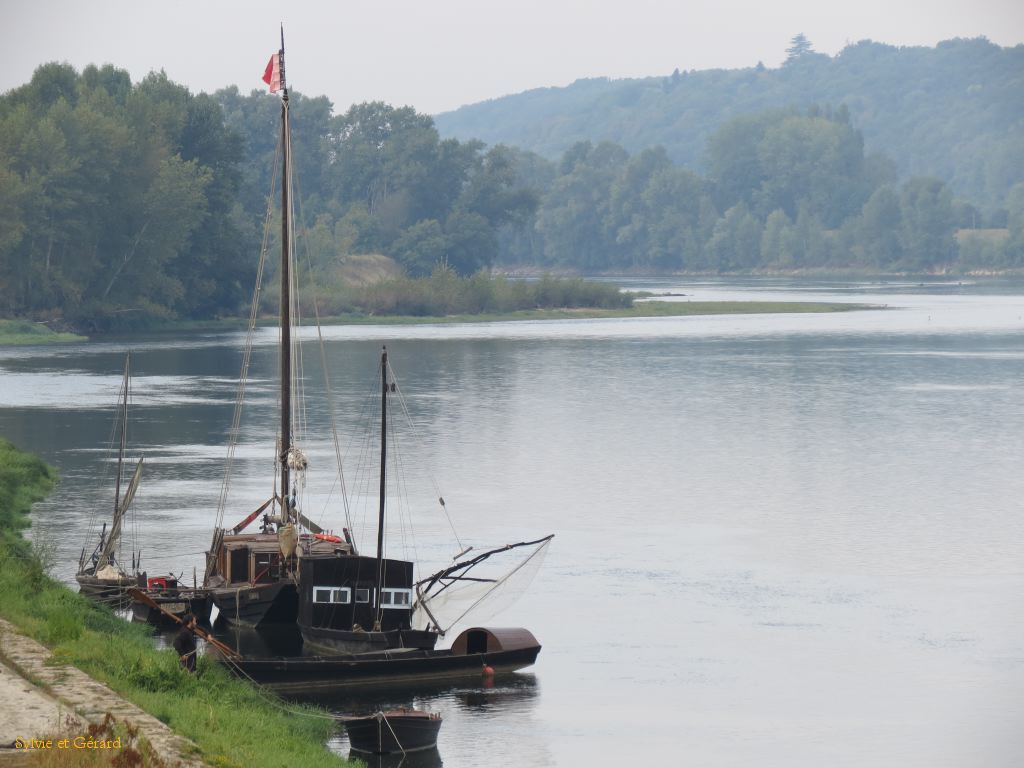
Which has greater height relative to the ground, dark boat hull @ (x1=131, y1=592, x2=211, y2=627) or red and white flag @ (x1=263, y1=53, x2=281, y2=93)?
red and white flag @ (x1=263, y1=53, x2=281, y2=93)

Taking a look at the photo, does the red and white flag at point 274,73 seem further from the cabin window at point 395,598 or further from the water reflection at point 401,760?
the water reflection at point 401,760

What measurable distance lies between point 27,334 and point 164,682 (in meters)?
124

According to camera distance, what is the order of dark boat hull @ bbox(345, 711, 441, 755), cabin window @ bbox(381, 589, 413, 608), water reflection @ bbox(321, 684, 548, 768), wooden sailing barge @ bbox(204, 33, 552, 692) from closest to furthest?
dark boat hull @ bbox(345, 711, 441, 755) → water reflection @ bbox(321, 684, 548, 768) → wooden sailing barge @ bbox(204, 33, 552, 692) → cabin window @ bbox(381, 589, 413, 608)

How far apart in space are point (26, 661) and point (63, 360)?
9852 centimetres

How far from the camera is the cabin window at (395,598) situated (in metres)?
35.3

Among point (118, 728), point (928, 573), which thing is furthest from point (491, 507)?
point (118, 728)

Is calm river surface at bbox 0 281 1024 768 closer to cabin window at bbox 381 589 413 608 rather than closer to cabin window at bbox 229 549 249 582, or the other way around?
cabin window at bbox 381 589 413 608

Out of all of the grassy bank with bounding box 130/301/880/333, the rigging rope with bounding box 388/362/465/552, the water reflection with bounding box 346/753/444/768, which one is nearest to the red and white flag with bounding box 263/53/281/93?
the rigging rope with bounding box 388/362/465/552

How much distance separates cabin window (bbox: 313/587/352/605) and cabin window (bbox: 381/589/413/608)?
0.74 metres

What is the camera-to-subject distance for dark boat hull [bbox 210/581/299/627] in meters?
37.7

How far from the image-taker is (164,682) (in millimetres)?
29500

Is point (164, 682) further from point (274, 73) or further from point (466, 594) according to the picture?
point (274, 73)

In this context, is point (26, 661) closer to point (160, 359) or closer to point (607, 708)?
point (607, 708)

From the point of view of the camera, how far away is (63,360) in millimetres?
123438
